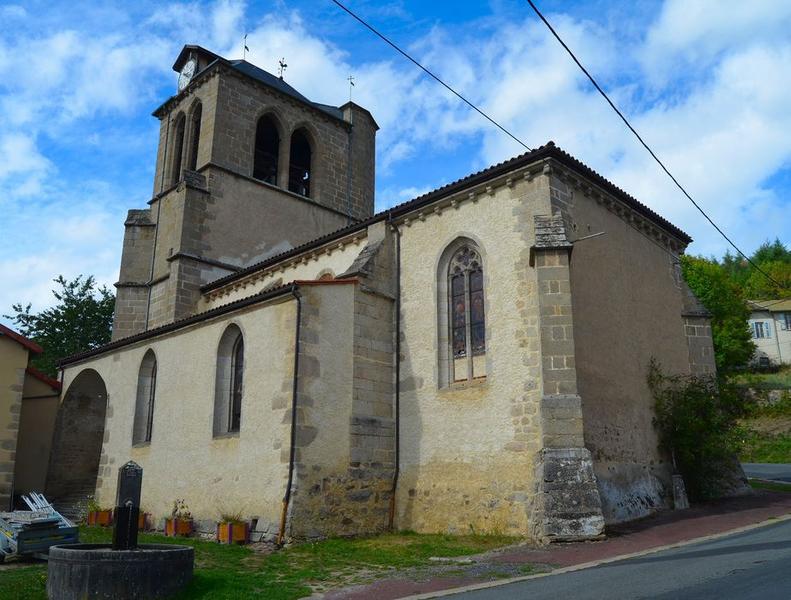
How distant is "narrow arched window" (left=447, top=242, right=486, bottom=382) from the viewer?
43.5ft

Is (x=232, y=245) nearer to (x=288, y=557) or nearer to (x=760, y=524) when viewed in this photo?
(x=288, y=557)

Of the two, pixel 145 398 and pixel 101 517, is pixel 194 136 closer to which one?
pixel 145 398

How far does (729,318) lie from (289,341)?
106 feet

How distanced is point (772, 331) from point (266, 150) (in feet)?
130

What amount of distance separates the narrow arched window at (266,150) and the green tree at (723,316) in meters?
23.1


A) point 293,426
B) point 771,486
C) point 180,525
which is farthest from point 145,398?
point 771,486

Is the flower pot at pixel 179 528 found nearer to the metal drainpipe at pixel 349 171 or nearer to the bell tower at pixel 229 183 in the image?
the bell tower at pixel 229 183

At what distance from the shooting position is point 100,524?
16.1 meters

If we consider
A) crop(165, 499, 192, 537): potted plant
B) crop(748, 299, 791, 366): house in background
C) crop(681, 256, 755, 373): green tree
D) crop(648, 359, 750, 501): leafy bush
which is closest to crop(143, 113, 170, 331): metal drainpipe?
crop(165, 499, 192, 537): potted plant

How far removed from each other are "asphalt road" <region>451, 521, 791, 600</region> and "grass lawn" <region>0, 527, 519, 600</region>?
2224mm

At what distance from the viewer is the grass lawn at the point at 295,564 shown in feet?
25.7

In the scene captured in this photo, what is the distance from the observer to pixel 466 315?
538 inches

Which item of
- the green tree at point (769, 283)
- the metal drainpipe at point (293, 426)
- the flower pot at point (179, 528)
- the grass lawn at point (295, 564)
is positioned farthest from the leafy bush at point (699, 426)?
the green tree at point (769, 283)

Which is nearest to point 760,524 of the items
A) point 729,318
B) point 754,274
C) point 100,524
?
point 100,524
